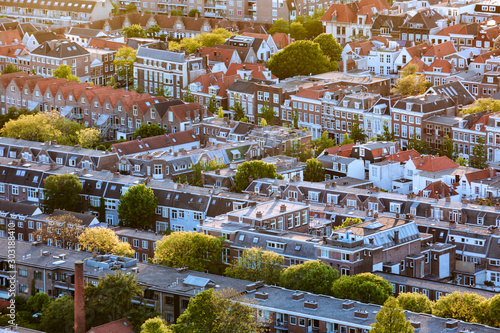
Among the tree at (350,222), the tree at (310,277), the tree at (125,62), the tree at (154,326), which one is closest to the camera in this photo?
the tree at (154,326)

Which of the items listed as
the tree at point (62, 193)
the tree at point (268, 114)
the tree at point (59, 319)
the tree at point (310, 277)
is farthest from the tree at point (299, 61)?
the tree at point (59, 319)

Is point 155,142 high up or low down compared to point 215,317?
up

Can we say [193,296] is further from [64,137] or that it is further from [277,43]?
[277,43]

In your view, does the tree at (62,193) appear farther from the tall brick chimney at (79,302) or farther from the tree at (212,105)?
the tree at (212,105)

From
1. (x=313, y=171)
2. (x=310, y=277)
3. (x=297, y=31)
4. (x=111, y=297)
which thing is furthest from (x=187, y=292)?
(x=297, y=31)

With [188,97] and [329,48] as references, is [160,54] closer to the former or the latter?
[188,97]

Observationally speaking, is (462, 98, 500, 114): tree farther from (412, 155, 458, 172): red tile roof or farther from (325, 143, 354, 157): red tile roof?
(412, 155, 458, 172): red tile roof

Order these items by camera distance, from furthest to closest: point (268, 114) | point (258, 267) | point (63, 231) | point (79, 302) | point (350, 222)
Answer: point (268, 114), point (63, 231), point (350, 222), point (258, 267), point (79, 302)
